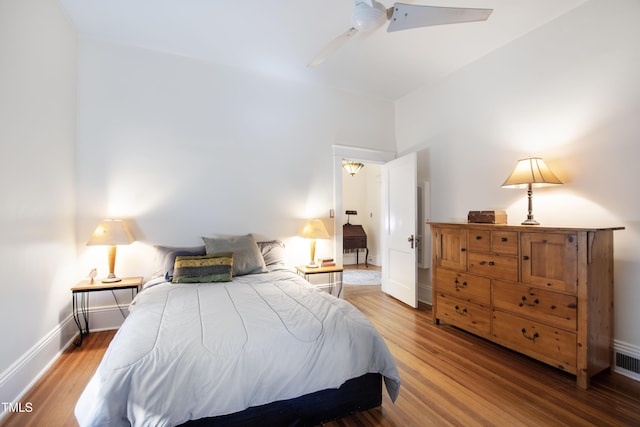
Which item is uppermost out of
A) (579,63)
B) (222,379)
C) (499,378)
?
(579,63)

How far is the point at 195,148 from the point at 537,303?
11.8ft

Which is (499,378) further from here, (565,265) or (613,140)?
(613,140)

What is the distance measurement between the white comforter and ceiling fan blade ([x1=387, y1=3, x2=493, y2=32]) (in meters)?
1.92

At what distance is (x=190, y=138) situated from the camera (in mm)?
3209

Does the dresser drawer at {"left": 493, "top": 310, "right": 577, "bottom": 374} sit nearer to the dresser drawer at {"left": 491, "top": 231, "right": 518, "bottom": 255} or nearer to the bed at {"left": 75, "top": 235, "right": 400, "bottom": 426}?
the dresser drawer at {"left": 491, "top": 231, "right": 518, "bottom": 255}

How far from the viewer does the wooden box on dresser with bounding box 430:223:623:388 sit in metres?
1.99

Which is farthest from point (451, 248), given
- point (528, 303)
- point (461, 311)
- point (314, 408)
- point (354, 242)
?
point (354, 242)

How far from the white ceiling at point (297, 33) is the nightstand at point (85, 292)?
2.44 m

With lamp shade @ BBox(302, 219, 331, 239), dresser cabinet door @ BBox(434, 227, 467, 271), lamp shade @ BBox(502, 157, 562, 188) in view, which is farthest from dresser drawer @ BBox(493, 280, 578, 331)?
lamp shade @ BBox(302, 219, 331, 239)

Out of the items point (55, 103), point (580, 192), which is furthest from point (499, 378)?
point (55, 103)

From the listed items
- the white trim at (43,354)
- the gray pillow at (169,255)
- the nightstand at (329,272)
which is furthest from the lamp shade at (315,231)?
the white trim at (43,354)

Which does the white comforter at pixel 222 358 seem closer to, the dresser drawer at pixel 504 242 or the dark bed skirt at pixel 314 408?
the dark bed skirt at pixel 314 408

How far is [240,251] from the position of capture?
2969 mm

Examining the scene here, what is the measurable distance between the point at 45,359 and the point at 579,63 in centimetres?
492
